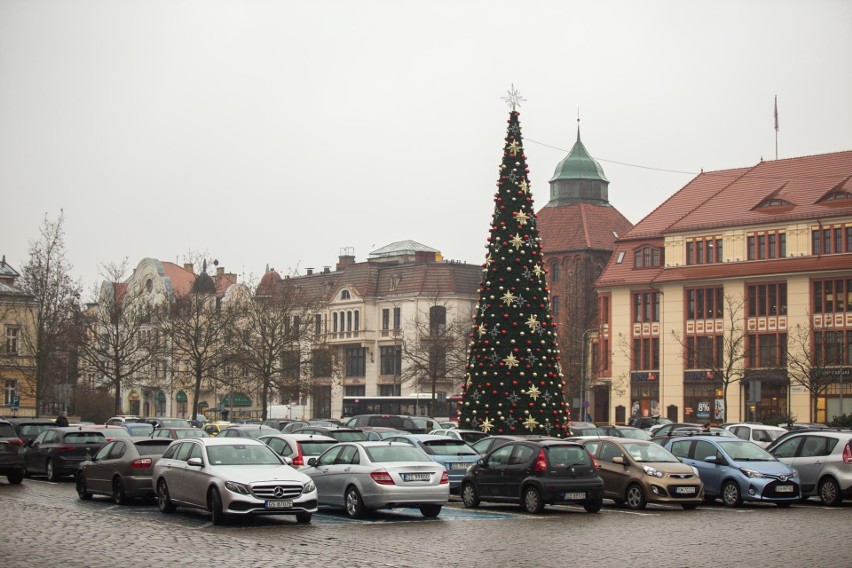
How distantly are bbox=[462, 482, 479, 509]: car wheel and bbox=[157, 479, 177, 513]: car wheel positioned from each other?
5893 millimetres

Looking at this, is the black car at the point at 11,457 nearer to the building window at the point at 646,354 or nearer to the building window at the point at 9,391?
the building window at the point at 9,391

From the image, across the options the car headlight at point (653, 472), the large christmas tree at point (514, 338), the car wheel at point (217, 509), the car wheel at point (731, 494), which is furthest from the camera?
the large christmas tree at point (514, 338)

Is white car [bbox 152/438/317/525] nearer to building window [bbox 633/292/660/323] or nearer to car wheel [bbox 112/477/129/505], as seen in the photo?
car wheel [bbox 112/477/129/505]

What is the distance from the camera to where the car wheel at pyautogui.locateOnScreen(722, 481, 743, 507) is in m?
26.1

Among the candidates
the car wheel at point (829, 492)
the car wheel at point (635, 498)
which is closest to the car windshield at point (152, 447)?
the car wheel at point (635, 498)

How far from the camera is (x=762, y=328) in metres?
77.2

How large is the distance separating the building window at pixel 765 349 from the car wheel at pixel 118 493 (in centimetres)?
5616

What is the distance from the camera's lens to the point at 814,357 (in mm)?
68875

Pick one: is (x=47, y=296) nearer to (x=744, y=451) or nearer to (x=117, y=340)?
(x=117, y=340)

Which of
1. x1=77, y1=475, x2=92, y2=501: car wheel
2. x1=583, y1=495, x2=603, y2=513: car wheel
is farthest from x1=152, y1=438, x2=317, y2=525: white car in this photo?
x1=583, y1=495, x2=603, y2=513: car wheel

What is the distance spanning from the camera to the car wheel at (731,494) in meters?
26.1

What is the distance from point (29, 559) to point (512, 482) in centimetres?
1072

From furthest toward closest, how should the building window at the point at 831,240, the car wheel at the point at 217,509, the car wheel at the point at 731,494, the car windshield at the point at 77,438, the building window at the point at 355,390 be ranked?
1. the building window at the point at 355,390
2. the building window at the point at 831,240
3. the car windshield at the point at 77,438
4. the car wheel at the point at 731,494
5. the car wheel at the point at 217,509

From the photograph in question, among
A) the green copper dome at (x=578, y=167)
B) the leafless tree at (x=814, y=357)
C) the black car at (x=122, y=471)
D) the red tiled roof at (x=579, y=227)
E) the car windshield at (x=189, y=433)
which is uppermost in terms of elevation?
the green copper dome at (x=578, y=167)
